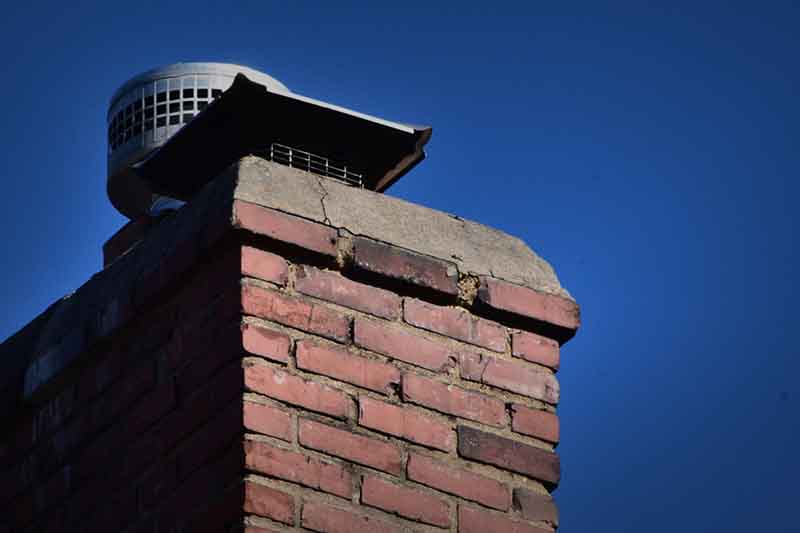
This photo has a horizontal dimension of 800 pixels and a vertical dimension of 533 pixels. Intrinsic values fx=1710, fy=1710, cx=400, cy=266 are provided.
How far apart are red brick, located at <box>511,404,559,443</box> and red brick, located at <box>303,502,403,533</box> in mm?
452

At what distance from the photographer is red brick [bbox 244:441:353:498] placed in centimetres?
335

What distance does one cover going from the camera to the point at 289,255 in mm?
3643

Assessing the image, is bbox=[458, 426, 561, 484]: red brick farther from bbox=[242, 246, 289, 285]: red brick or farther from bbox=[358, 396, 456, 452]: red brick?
bbox=[242, 246, 289, 285]: red brick

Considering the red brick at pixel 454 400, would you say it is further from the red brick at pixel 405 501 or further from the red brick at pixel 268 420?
the red brick at pixel 268 420

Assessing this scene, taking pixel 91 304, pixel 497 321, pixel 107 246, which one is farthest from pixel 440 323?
pixel 107 246

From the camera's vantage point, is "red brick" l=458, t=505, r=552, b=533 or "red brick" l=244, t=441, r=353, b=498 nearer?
"red brick" l=244, t=441, r=353, b=498

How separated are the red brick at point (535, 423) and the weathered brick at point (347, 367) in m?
0.31

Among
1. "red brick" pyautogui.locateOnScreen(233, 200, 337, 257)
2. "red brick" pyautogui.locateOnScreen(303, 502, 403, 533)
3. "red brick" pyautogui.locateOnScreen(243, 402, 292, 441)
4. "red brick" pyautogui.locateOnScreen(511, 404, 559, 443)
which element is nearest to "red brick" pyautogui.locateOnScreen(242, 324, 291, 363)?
"red brick" pyautogui.locateOnScreen(243, 402, 292, 441)

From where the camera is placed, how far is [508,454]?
3.74 metres

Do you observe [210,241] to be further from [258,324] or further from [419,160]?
[419,160]

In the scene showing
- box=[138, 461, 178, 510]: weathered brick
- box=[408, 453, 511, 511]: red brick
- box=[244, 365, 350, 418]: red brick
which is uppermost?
box=[244, 365, 350, 418]: red brick

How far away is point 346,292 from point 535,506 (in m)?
0.63

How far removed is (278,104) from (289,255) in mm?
504

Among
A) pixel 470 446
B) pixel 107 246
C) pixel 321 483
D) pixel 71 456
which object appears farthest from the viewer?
pixel 107 246
